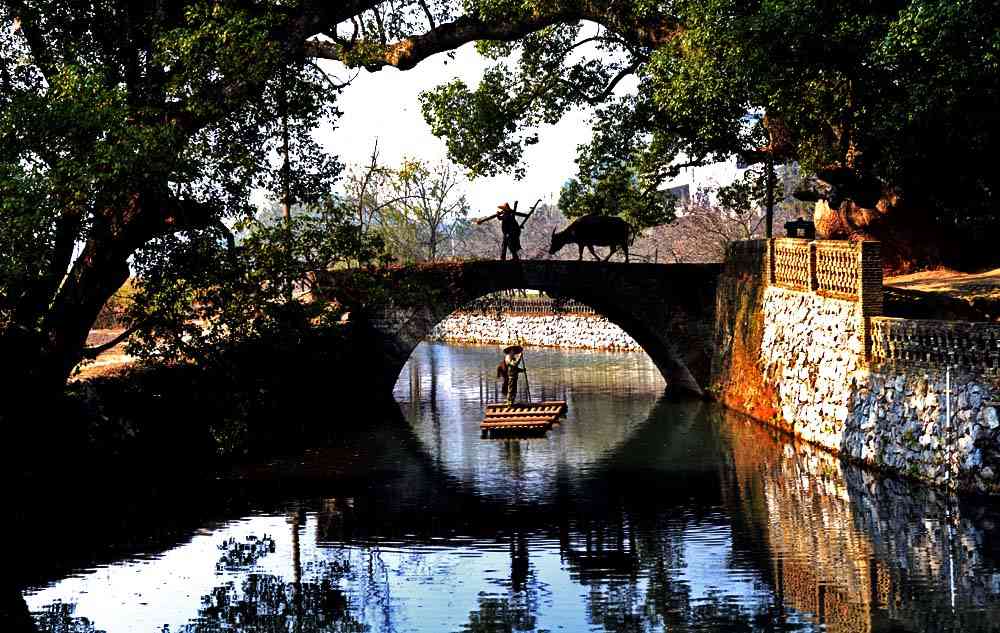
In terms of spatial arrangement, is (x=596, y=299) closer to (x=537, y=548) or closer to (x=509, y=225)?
(x=509, y=225)

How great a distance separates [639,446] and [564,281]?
6.98 m

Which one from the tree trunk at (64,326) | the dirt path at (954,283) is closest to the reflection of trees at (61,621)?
the tree trunk at (64,326)

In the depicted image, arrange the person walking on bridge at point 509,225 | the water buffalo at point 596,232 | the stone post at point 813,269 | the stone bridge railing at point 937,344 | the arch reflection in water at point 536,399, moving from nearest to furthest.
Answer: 1. the stone bridge railing at point 937,344
2. the arch reflection in water at point 536,399
3. the stone post at point 813,269
4. the person walking on bridge at point 509,225
5. the water buffalo at point 596,232

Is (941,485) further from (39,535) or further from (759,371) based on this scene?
(39,535)

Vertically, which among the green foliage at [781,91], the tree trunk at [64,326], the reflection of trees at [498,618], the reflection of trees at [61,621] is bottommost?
the reflection of trees at [498,618]

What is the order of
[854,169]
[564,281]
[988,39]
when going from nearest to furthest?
[988,39] < [854,169] < [564,281]

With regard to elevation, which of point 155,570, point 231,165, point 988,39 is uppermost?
point 988,39

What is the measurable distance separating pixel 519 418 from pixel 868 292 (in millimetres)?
8124

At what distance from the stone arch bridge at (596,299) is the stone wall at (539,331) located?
12.8m

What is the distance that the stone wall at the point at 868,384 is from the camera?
15.4 meters

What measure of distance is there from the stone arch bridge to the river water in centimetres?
572

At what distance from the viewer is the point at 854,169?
22250 mm

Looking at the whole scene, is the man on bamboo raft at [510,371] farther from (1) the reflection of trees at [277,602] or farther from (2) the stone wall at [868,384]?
(1) the reflection of trees at [277,602]

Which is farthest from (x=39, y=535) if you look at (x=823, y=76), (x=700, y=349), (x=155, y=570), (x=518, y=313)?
(x=518, y=313)
